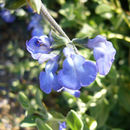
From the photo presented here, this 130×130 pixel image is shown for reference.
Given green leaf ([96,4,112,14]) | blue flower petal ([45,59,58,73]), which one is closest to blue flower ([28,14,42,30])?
Answer: green leaf ([96,4,112,14])

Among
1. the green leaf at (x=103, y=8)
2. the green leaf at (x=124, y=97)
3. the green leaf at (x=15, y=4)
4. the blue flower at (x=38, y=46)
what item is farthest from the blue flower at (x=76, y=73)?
the green leaf at (x=124, y=97)

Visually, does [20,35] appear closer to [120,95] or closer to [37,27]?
[37,27]

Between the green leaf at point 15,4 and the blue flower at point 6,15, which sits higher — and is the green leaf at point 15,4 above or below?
above

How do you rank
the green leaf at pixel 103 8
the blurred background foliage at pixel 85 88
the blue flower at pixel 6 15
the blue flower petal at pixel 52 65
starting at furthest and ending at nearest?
1. the blue flower at pixel 6 15
2. the green leaf at pixel 103 8
3. the blurred background foliage at pixel 85 88
4. the blue flower petal at pixel 52 65

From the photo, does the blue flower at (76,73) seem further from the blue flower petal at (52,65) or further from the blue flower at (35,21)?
the blue flower at (35,21)

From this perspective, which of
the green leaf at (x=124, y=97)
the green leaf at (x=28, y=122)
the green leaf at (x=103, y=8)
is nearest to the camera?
the green leaf at (x=28, y=122)

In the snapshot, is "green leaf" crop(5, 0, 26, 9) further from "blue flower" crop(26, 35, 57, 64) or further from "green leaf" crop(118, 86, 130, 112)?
"green leaf" crop(118, 86, 130, 112)
